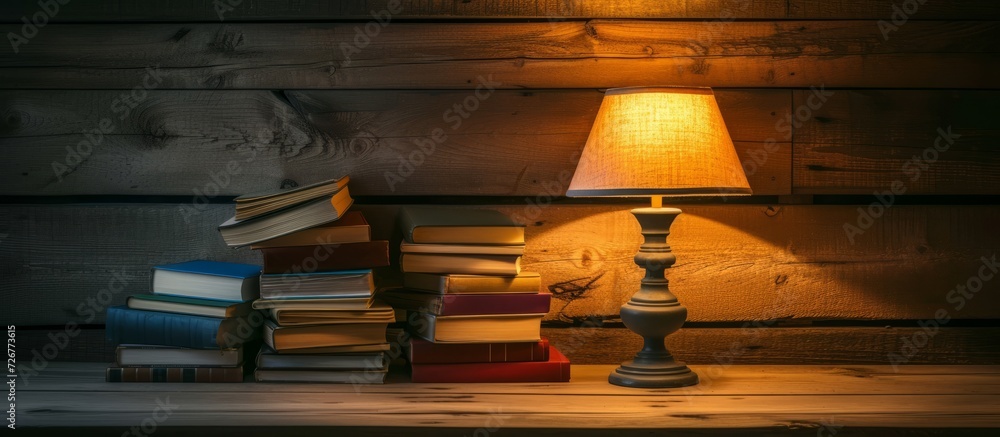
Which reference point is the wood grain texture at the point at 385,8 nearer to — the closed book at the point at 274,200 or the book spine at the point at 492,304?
the closed book at the point at 274,200

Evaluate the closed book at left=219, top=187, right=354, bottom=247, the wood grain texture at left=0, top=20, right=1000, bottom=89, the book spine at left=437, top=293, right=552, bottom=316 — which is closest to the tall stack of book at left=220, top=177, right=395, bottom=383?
the closed book at left=219, top=187, right=354, bottom=247

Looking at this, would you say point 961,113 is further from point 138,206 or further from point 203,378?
point 138,206

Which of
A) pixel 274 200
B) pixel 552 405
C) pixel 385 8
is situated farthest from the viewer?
pixel 385 8

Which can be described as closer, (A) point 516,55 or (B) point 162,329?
(B) point 162,329

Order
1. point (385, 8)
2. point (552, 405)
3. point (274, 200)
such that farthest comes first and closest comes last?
point (385, 8) → point (274, 200) → point (552, 405)

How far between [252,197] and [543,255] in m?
0.63

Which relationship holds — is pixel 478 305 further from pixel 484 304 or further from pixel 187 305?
pixel 187 305

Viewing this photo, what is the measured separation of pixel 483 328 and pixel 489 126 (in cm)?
47

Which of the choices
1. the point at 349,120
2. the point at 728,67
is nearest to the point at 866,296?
the point at 728,67

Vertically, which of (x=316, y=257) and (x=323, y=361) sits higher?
(x=316, y=257)

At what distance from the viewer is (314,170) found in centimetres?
186

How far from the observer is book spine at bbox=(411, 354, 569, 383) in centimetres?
163

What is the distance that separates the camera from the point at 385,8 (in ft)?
6.08

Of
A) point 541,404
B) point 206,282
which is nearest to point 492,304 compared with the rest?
point 541,404
